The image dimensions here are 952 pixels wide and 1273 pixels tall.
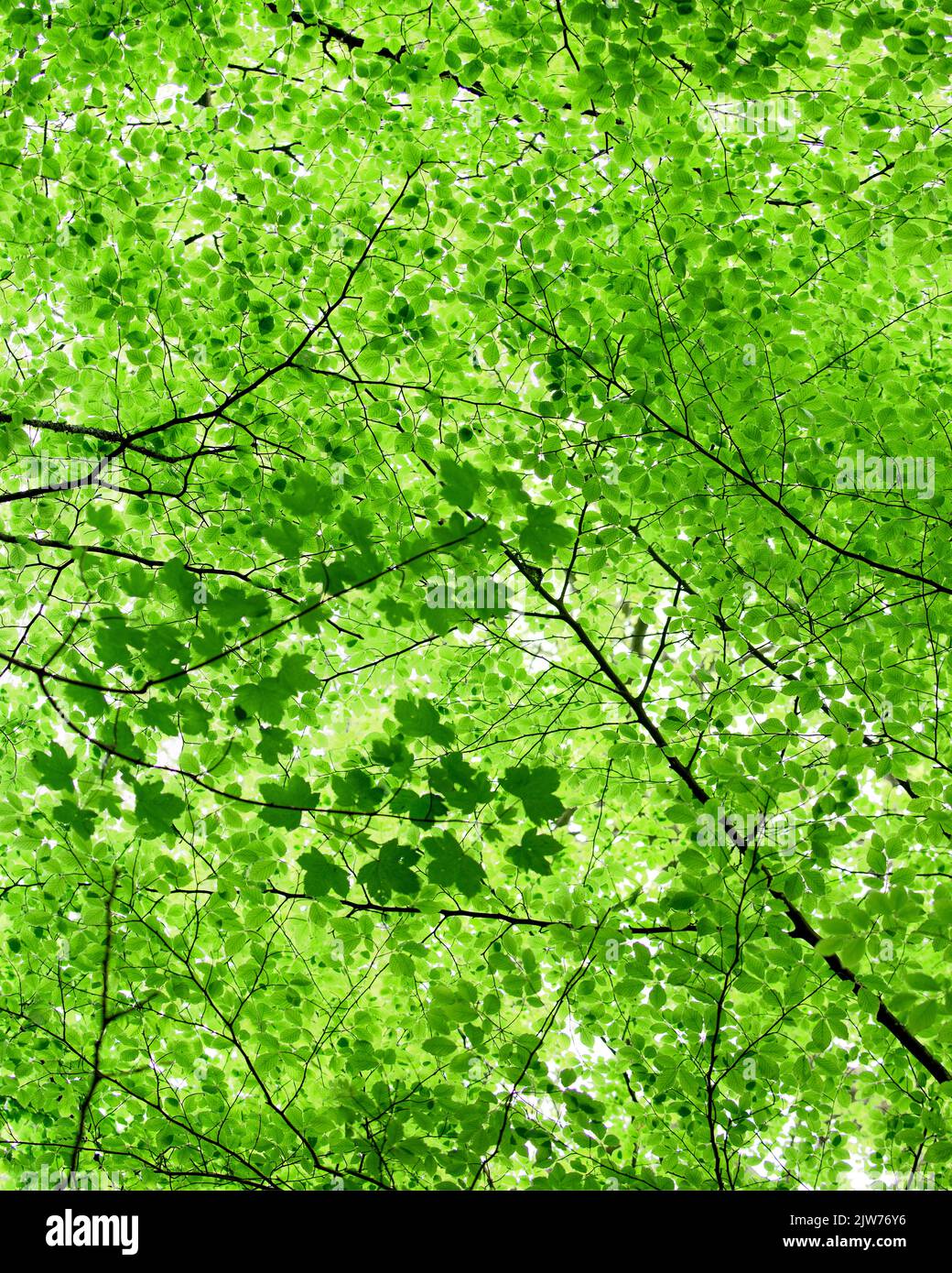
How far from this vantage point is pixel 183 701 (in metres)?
2.46

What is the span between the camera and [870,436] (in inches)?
176

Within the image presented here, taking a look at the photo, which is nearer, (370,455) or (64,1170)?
(64,1170)

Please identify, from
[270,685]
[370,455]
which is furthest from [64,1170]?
[370,455]

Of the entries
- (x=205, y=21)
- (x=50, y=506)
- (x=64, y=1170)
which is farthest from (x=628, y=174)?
(x=64, y=1170)

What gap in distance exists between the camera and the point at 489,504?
14.5ft

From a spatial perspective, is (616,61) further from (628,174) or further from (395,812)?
(395,812)

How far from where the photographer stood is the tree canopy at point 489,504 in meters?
4.07

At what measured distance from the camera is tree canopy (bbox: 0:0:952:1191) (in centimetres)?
407
